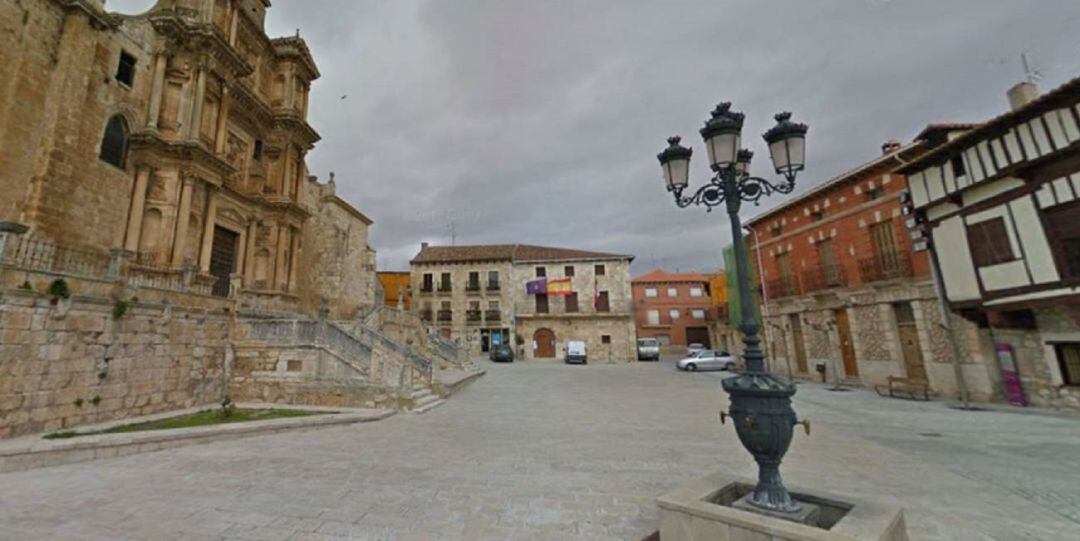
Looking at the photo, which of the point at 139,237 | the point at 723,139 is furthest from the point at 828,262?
the point at 139,237

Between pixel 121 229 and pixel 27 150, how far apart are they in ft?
9.47

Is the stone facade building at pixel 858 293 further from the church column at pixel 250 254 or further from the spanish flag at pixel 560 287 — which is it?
the church column at pixel 250 254

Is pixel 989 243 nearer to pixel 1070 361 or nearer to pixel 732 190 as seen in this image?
pixel 1070 361

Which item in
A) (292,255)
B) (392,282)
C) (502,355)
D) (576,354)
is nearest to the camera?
(292,255)

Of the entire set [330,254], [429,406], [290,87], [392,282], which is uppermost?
[290,87]

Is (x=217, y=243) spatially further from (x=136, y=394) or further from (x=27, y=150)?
(x=136, y=394)

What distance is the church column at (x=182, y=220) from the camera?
13023mm

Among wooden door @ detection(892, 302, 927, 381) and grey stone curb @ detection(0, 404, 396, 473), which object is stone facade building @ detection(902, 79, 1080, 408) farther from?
grey stone curb @ detection(0, 404, 396, 473)

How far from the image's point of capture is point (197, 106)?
13.9 m

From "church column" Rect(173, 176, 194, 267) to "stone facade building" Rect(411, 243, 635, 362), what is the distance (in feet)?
70.9

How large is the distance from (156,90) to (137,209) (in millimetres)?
4101

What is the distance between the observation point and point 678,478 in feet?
Result: 17.3

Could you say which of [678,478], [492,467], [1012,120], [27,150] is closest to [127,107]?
[27,150]

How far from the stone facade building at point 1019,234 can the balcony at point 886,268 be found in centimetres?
110
